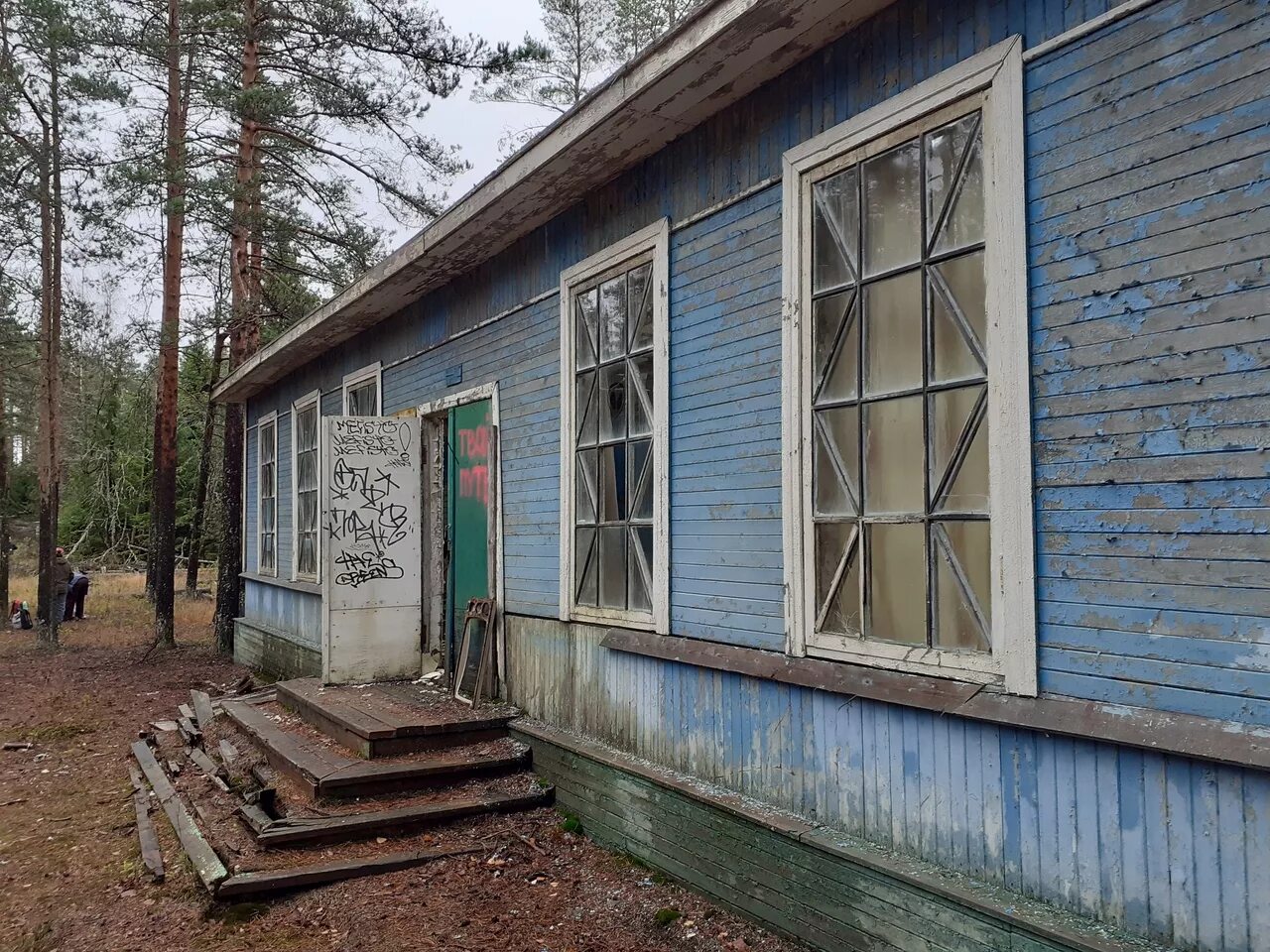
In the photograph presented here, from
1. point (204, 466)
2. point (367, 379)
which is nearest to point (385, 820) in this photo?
point (367, 379)

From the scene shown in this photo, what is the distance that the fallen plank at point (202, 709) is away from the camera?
8000 mm

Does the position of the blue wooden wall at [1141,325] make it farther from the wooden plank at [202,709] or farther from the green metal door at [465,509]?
the wooden plank at [202,709]

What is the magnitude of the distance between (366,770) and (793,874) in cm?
275

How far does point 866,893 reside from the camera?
3287 millimetres

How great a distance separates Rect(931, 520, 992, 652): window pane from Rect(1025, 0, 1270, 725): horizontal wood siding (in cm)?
24

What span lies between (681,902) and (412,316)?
5737 mm

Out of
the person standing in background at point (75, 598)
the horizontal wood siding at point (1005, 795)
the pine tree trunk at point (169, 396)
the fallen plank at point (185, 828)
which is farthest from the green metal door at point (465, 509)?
the person standing in background at point (75, 598)

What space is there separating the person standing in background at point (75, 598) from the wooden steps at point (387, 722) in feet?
46.8

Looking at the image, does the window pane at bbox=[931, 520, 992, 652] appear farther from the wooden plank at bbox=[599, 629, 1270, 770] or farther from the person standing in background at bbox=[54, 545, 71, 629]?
the person standing in background at bbox=[54, 545, 71, 629]

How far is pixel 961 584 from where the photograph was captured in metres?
3.13

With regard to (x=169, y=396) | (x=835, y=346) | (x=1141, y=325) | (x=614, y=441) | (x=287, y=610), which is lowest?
(x=287, y=610)

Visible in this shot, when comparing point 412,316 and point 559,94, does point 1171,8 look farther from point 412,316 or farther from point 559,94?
point 559,94

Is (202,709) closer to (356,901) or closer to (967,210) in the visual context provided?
(356,901)

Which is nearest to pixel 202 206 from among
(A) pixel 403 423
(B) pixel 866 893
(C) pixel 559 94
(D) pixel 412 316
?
(D) pixel 412 316
